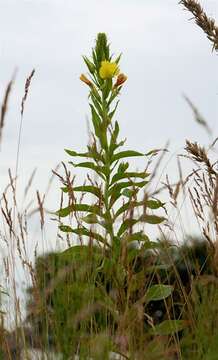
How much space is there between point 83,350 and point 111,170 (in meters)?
2.31

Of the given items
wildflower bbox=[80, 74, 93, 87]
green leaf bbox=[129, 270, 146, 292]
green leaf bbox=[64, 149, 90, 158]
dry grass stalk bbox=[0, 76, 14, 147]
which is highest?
wildflower bbox=[80, 74, 93, 87]

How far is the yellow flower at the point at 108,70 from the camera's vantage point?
5.14m

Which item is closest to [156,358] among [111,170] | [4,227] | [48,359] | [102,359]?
[102,359]

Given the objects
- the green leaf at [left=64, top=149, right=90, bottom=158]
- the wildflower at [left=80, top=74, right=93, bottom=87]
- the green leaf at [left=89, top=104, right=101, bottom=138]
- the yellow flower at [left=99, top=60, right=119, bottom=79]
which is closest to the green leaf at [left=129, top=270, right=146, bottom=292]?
the green leaf at [left=64, top=149, right=90, bottom=158]

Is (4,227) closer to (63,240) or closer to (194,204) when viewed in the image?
(63,240)

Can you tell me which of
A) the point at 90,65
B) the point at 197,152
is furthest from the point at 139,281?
the point at 90,65

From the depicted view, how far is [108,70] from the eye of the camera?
202 inches

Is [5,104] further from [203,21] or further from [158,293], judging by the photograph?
[158,293]

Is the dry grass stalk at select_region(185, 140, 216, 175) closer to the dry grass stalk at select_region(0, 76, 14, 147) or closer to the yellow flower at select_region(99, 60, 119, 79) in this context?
the dry grass stalk at select_region(0, 76, 14, 147)

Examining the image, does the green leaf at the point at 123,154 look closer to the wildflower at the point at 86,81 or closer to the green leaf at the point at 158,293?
the wildflower at the point at 86,81

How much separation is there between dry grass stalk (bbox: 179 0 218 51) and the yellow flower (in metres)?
1.90

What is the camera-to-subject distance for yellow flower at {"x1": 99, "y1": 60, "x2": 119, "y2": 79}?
16.9 feet

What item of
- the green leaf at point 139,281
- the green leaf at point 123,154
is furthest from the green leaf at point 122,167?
the green leaf at point 139,281

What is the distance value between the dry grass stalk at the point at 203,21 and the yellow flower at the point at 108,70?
74.9 inches
